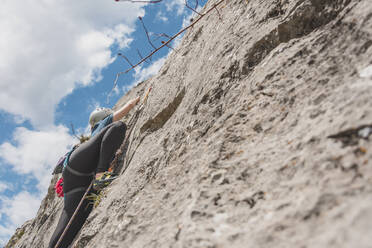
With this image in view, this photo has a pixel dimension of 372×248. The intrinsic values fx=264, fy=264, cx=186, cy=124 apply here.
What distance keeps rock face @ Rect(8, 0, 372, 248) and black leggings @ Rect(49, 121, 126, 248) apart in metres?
0.91

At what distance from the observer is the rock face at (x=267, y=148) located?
114cm

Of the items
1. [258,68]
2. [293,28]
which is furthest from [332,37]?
[258,68]

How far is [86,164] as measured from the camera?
414 centimetres

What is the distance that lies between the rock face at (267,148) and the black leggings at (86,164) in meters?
0.91

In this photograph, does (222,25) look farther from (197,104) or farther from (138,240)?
(138,240)

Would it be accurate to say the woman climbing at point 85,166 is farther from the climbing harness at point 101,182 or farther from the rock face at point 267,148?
the rock face at point 267,148

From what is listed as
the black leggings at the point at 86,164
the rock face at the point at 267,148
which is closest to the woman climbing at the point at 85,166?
the black leggings at the point at 86,164

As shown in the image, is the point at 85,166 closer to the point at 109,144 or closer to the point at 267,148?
the point at 109,144

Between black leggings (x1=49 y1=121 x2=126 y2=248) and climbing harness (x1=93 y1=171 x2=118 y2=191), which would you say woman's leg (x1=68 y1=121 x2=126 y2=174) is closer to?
black leggings (x1=49 y1=121 x2=126 y2=248)

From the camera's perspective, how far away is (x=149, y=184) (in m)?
2.55

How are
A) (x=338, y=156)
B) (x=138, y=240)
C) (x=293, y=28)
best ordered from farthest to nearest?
(x=293, y=28)
(x=138, y=240)
(x=338, y=156)

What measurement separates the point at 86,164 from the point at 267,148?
3265 mm

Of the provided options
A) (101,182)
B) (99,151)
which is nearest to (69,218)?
(101,182)

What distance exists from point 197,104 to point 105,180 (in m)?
1.86
